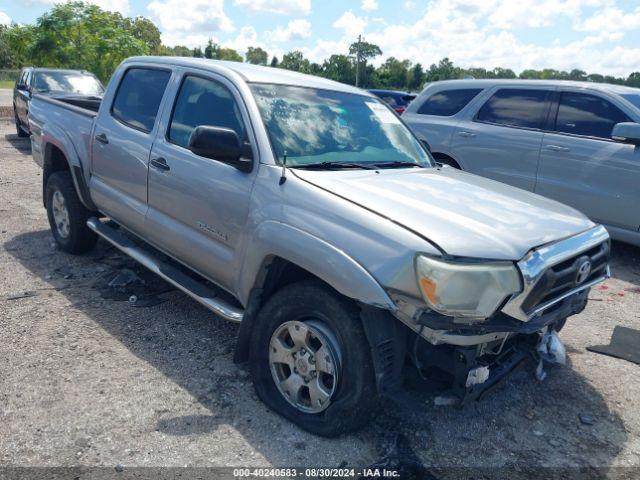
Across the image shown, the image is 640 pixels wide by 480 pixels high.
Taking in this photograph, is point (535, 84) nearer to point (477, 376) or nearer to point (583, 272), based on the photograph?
point (583, 272)

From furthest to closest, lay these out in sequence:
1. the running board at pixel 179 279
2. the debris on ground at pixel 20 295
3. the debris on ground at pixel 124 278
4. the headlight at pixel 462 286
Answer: the debris on ground at pixel 124 278 → the debris on ground at pixel 20 295 → the running board at pixel 179 279 → the headlight at pixel 462 286

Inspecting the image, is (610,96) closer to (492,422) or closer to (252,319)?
(492,422)

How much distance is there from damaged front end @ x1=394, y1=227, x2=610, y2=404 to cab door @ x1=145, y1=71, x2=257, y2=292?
1286mm

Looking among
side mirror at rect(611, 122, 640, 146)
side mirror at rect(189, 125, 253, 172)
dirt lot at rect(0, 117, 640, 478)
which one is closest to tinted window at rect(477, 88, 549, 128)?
side mirror at rect(611, 122, 640, 146)

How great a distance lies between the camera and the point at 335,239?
2691mm

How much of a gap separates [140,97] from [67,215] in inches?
63.0

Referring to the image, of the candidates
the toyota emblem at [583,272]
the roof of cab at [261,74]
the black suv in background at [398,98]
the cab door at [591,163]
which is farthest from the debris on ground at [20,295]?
the black suv in background at [398,98]

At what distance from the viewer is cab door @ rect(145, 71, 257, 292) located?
11.0 ft

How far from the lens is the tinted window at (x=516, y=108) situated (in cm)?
666

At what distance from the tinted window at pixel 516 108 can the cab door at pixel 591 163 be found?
213mm

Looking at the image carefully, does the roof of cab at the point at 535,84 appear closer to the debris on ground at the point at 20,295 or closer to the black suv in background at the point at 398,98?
the debris on ground at the point at 20,295

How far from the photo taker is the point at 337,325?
271 cm

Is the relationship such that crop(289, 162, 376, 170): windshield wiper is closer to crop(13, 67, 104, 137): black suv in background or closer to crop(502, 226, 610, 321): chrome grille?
crop(502, 226, 610, 321): chrome grille

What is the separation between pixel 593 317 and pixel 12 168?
9.76m
